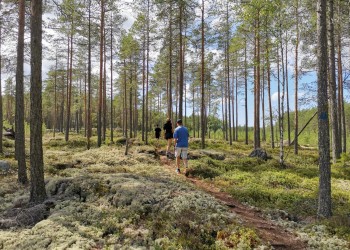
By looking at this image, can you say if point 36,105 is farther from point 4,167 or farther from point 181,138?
point 4,167

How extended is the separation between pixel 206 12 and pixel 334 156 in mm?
13416

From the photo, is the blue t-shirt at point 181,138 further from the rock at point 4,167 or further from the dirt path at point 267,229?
the rock at point 4,167

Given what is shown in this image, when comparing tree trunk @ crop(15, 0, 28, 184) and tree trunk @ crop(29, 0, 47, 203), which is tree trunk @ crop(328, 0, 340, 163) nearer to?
tree trunk @ crop(29, 0, 47, 203)

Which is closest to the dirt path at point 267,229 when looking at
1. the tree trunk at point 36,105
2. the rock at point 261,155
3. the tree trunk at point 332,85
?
A: the tree trunk at point 36,105

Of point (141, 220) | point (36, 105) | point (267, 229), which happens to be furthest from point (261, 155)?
point (36, 105)

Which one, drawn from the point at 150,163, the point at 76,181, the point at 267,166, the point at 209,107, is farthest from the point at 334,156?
the point at 209,107

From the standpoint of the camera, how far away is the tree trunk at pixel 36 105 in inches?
301

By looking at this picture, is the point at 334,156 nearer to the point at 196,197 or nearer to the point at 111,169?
the point at 196,197

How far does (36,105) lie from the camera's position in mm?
7684

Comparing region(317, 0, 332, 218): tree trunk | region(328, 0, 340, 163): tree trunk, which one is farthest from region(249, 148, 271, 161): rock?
region(317, 0, 332, 218): tree trunk

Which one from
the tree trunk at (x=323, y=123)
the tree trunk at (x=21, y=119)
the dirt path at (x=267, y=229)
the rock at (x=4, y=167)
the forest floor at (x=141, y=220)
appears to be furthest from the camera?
the rock at (x=4, y=167)

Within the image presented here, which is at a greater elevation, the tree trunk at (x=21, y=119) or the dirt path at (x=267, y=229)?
the tree trunk at (x=21, y=119)

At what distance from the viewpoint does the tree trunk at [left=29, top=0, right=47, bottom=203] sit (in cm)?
764

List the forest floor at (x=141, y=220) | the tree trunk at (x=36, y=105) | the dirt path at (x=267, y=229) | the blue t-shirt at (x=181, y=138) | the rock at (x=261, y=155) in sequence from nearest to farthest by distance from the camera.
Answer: the forest floor at (x=141, y=220), the dirt path at (x=267, y=229), the tree trunk at (x=36, y=105), the blue t-shirt at (x=181, y=138), the rock at (x=261, y=155)
